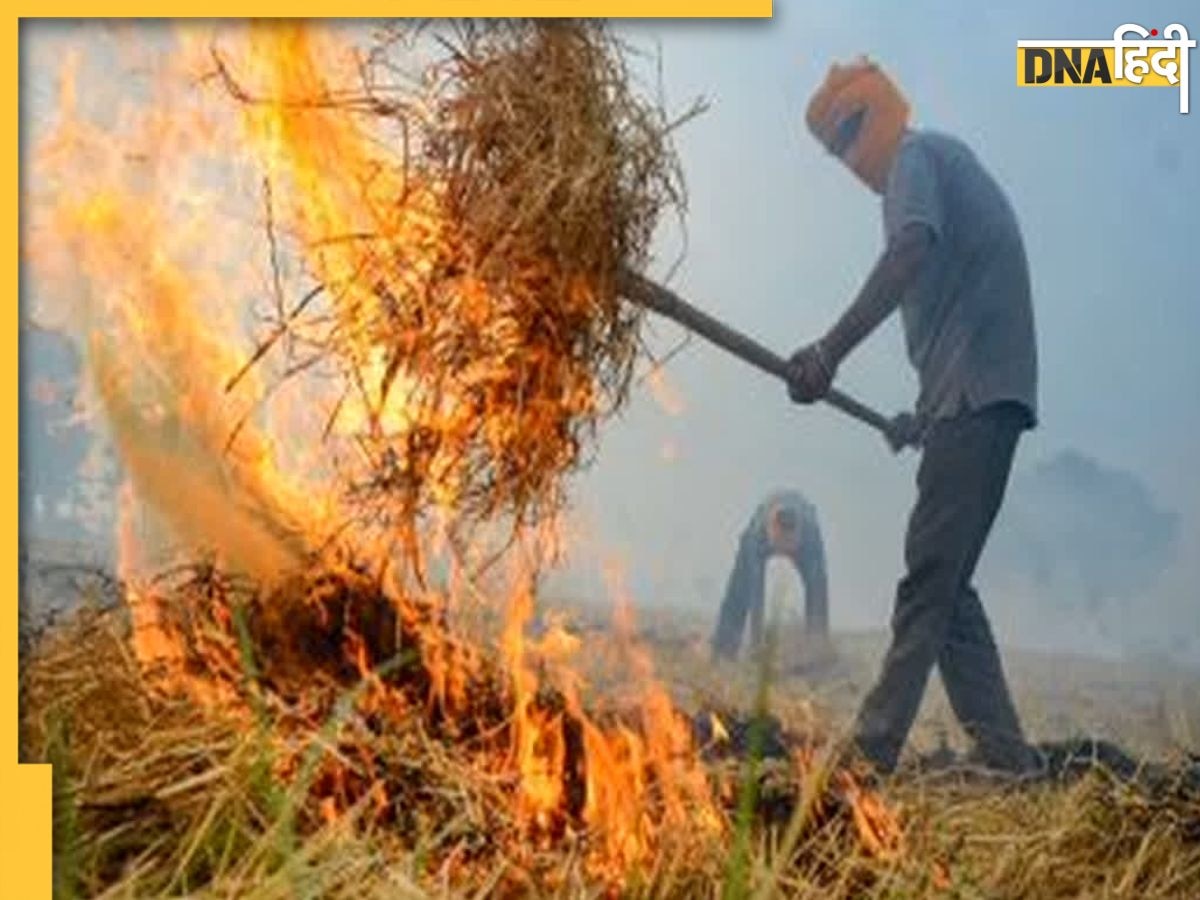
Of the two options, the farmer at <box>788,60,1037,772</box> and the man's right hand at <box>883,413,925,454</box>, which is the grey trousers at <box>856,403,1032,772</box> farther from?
the man's right hand at <box>883,413,925,454</box>

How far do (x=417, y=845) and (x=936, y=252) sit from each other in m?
3.75

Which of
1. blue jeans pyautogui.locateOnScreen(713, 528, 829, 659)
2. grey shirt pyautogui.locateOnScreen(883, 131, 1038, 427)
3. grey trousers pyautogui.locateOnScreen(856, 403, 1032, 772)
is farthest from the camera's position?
blue jeans pyautogui.locateOnScreen(713, 528, 829, 659)

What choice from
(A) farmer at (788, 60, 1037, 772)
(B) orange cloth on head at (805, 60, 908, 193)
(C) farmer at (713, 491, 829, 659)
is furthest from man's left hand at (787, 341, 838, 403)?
(C) farmer at (713, 491, 829, 659)

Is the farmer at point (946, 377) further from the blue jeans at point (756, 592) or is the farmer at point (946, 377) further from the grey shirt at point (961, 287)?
the blue jeans at point (756, 592)

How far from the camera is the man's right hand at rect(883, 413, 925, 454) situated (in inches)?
262

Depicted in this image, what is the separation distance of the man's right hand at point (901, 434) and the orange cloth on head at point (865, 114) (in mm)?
907

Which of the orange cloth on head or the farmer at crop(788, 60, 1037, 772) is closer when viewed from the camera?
the farmer at crop(788, 60, 1037, 772)

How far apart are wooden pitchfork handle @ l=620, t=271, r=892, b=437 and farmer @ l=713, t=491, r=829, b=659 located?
5.74 metres

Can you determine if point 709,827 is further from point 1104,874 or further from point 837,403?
point 837,403

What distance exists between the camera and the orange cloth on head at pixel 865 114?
6352 millimetres

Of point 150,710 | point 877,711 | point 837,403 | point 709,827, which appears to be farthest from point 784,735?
point 150,710

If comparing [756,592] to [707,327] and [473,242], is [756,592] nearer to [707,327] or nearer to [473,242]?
[707,327]

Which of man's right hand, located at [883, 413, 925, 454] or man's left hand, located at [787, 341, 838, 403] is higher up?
man's left hand, located at [787, 341, 838, 403]

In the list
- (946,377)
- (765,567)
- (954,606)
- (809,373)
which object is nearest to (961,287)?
(946,377)
